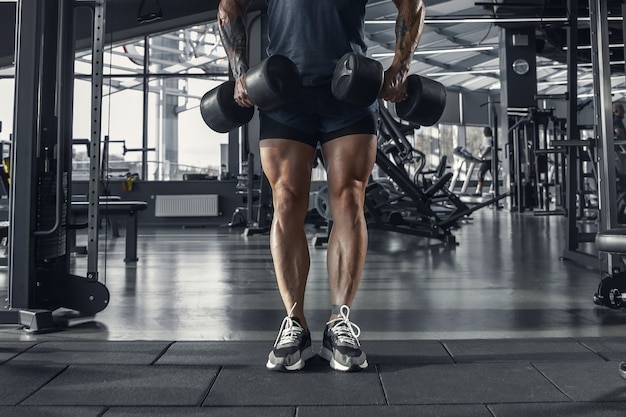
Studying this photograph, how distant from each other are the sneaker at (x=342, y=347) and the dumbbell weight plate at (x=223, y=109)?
0.57 m

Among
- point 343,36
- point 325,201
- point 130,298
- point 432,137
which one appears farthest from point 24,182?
point 432,137

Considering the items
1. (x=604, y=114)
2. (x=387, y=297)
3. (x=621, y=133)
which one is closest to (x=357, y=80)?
(x=387, y=297)

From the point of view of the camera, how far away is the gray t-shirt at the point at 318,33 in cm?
136

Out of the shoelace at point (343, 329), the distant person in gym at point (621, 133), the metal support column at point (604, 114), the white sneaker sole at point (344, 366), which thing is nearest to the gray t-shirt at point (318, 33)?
the shoelace at point (343, 329)

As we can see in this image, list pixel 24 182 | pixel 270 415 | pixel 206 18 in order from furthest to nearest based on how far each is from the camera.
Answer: pixel 206 18, pixel 24 182, pixel 270 415

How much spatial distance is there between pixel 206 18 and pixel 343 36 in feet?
22.7

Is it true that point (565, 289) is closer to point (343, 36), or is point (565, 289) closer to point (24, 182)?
point (343, 36)

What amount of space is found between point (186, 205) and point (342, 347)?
6.26m

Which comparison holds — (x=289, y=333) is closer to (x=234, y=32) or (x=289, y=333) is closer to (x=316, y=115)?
(x=316, y=115)

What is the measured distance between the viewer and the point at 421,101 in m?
1.38

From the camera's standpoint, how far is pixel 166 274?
281 centimetres

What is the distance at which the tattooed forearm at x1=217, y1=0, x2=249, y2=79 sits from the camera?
1.44 meters

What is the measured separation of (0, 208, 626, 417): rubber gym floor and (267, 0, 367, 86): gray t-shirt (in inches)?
28.2

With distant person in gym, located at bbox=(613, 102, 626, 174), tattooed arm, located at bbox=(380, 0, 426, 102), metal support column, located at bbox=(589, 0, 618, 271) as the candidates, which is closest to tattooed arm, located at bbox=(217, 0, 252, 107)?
tattooed arm, located at bbox=(380, 0, 426, 102)
